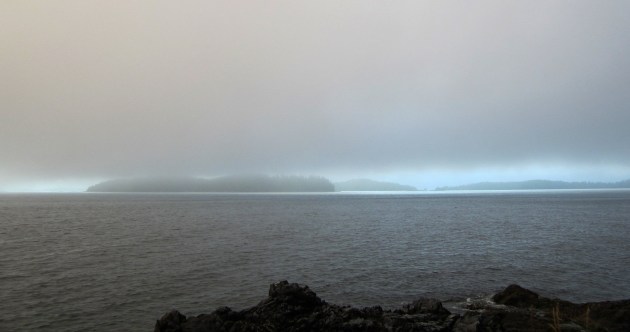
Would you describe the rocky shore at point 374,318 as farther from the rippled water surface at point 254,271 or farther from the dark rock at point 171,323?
the rippled water surface at point 254,271

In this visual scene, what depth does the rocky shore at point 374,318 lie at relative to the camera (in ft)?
71.8

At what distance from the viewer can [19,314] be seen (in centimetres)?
2834

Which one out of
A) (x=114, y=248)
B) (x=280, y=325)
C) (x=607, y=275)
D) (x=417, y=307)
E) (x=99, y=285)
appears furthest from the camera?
(x=114, y=248)

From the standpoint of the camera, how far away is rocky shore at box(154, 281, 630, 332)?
71.8 feet

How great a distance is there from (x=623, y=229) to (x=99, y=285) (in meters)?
108

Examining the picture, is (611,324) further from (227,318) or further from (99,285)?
(99,285)

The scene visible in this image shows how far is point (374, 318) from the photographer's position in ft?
78.9

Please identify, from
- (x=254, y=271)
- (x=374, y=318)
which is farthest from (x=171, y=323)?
(x=254, y=271)

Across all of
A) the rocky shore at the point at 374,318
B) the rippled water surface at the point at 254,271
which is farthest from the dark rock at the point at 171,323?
the rippled water surface at the point at 254,271

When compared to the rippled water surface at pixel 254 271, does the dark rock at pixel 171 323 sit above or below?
above

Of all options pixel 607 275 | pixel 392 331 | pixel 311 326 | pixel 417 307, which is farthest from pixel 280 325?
pixel 607 275

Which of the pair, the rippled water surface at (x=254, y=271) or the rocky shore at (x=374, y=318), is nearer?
the rocky shore at (x=374, y=318)

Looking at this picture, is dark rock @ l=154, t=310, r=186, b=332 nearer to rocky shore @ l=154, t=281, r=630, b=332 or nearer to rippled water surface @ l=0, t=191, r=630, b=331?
rocky shore @ l=154, t=281, r=630, b=332

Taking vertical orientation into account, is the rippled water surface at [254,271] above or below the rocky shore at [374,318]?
below
